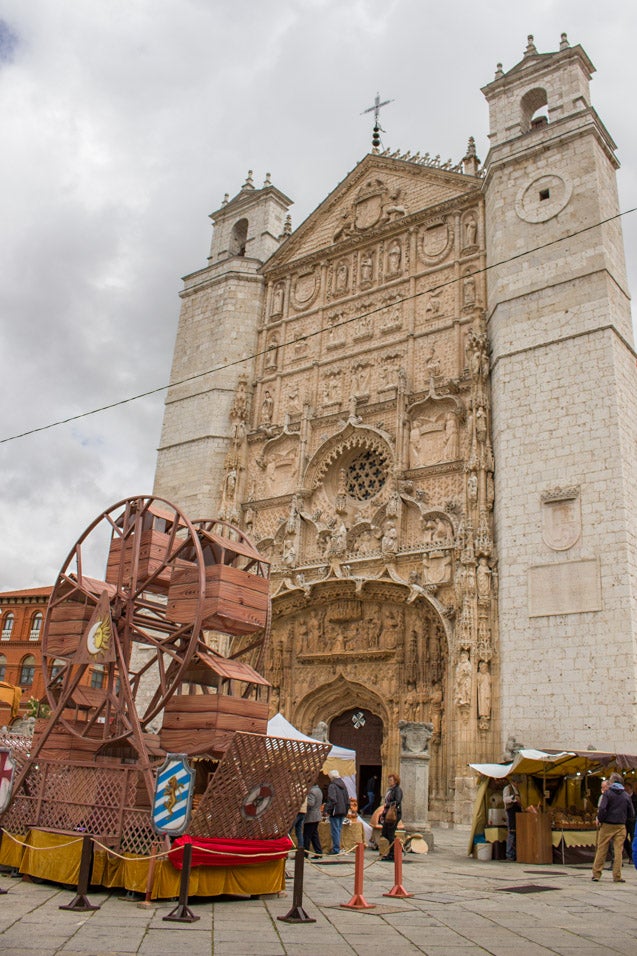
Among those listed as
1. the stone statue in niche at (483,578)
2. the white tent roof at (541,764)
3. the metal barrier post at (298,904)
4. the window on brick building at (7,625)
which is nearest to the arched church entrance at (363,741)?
the stone statue in niche at (483,578)

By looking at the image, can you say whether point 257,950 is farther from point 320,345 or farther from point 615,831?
point 320,345

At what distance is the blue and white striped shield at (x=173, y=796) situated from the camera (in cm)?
610

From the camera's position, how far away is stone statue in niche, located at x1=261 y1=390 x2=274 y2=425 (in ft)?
65.6

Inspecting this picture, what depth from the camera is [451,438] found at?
16.6 metres

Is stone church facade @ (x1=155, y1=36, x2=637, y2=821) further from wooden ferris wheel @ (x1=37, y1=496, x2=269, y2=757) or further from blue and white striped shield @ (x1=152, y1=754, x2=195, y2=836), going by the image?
blue and white striped shield @ (x1=152, y1=754, x2=195, y2=836)

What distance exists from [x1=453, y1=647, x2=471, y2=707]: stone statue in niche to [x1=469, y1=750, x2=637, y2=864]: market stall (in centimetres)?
237

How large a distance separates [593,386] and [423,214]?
7.47 m

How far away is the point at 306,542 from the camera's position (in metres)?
17.9

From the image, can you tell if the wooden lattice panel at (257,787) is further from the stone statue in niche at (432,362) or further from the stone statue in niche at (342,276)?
the stone statue in niche at (342,276)

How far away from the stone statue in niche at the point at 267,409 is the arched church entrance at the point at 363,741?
7546 millimetres

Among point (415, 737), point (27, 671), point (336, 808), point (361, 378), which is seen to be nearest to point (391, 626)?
point (415, 737)

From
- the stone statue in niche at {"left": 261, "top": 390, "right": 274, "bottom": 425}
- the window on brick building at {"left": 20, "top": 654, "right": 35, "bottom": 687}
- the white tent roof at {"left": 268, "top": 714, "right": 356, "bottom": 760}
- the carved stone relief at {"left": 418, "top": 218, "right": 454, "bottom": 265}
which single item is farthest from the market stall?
the window on brick building at {"left": 20, "top": 654, "right": 35, "bottom": 687}

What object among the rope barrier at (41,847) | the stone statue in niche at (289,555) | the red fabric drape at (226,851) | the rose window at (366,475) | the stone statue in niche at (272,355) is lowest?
the rope barrier at (41,847)

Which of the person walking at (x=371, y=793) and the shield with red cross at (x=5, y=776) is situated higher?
the shield with red cross at (x=5, y=776)
